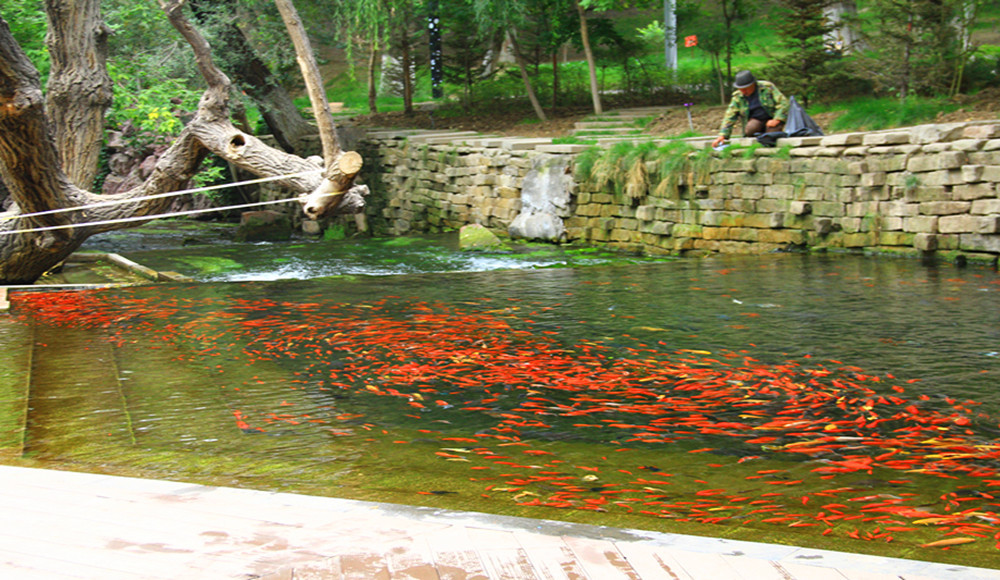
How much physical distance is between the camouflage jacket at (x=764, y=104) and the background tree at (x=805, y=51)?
140 inches

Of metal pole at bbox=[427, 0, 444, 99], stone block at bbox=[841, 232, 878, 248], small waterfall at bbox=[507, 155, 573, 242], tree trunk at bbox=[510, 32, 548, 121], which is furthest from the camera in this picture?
metal pole at bbox=[427, 0, 444, 99]

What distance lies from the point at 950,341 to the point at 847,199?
5.07 meters

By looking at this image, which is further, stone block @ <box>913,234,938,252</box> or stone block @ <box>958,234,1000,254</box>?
stone block @ <box>913,234,938,252</box>

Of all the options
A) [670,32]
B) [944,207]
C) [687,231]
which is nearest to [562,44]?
[670,32]

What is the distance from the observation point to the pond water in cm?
378

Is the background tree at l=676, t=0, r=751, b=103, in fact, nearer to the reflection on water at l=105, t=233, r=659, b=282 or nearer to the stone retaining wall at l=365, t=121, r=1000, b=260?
the stone retaining wall at l=365, t=121, r=1000, b=260

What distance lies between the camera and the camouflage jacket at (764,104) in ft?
39.2

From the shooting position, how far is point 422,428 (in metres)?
4.95

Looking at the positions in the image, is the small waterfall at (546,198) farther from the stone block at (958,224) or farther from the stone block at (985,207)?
the stone block at (985,207)

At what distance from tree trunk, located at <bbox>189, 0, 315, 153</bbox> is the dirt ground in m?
1.86

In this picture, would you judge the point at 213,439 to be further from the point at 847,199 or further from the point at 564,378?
the point at 847,199

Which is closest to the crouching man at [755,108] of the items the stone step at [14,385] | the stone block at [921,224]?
the stone block at [921,224]

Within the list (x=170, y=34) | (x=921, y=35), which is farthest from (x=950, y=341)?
(x=170, y=34)

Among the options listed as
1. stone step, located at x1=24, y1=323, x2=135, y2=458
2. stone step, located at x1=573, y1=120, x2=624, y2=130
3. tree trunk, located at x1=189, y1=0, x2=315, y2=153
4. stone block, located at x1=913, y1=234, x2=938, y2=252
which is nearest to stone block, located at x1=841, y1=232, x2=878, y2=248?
stone block, located at x1=913, y1=234, x2=938, y2=252
